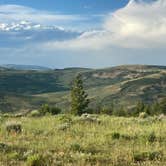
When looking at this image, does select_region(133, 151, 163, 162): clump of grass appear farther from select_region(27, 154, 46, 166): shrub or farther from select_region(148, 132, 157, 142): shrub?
select_region(148, 132, 157, 142): shrub

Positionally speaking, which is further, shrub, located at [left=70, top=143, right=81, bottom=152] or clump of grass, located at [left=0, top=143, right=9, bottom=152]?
shrub, located at [left=70, top=143, right=81, bottom=152]

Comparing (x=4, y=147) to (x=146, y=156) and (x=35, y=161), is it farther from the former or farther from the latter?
(x=146, y=156)

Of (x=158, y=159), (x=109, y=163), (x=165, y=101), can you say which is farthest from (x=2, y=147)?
(x=165, y=101)

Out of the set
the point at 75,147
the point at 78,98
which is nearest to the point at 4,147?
the point at 75,147

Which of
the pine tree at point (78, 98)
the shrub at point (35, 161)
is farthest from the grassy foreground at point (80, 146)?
the pine tree at point (78, 98)

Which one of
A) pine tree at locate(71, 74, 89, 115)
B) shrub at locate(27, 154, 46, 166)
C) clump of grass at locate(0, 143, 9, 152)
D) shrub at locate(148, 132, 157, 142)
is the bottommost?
pine tree at locate(71, 74, 89, 115)

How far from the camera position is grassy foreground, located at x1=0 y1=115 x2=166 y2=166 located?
43.7ft

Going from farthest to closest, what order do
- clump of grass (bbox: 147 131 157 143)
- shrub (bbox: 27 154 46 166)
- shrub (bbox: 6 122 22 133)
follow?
shrub (bbox: 6 122 22 133) → clump of grass (bbox: 147 131 157 143) → shrub (bbox: 27 154 46 166)

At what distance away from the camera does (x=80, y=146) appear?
15656 mm

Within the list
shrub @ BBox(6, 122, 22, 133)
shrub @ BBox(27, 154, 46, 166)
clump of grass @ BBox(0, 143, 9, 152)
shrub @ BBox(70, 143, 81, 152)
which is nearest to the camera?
shrub @ BBox(27, 154, 46, 166)

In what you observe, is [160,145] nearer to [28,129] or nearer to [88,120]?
[28,129]

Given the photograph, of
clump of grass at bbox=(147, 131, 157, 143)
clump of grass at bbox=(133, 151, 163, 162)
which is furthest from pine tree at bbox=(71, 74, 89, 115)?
clump of grass at bbox=(133, 151, 163, 162)

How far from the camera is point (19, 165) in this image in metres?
12.5

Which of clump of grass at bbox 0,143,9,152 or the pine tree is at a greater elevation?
clump of grass at bbox 0,143,9,152
